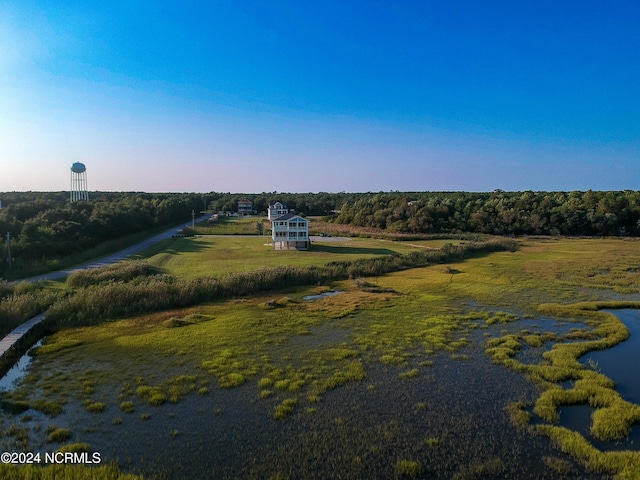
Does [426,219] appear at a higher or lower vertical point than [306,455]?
higher

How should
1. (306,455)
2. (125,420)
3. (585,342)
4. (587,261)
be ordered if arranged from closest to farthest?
1. (306,455)
2. (125,420)
3. (585,342)
4. (587,261)

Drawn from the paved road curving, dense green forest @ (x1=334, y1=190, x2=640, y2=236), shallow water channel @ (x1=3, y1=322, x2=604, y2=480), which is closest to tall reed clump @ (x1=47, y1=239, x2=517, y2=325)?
the paved road curving

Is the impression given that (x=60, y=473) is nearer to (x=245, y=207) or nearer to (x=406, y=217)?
(x=406, y=217)

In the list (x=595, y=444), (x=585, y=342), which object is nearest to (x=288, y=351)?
(x=595, y=444)

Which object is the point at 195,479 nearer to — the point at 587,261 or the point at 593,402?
the point at 593,402

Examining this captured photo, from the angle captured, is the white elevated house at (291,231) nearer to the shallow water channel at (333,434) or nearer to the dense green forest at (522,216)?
the dense green forest at (522,216)

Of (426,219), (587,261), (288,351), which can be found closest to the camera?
(288,351)

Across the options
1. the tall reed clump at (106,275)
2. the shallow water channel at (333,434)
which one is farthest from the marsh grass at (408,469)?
the tall reed clump at (106,275)
